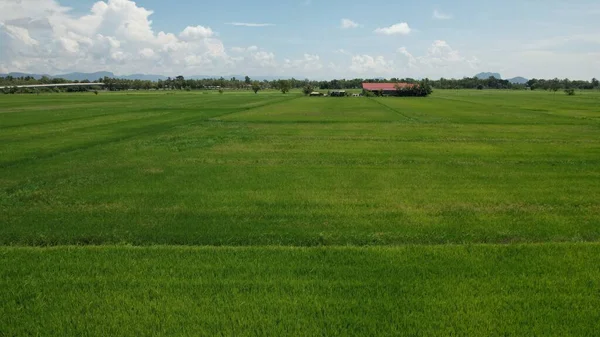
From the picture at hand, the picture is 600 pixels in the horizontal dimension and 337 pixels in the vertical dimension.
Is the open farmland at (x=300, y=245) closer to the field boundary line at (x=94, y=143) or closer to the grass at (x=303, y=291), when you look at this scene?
the grass at (x=303, y=291)

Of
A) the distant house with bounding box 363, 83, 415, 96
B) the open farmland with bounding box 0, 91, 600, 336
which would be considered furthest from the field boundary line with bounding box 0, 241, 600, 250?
the distant house with bounding box 363, 83, 415, 96

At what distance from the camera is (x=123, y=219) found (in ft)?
41.0

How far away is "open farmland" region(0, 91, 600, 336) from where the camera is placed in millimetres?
7160

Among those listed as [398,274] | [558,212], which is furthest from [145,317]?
[558,212]

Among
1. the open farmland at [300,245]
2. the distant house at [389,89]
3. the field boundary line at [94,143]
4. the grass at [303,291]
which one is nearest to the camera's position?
the grass at [303,291]

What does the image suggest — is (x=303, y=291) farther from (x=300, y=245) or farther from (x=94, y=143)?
(x=94, y=143)

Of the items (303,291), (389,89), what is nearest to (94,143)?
(303,291)

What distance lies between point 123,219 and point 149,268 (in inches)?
160

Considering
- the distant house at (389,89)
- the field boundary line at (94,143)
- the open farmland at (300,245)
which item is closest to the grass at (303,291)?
the open farmland at (300,245)

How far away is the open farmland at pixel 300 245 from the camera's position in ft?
23.5

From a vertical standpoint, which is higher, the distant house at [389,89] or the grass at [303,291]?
the distant house at [389,89]

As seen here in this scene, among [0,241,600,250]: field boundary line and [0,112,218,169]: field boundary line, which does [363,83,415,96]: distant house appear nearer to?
[0,112,218,169]: field boundary line

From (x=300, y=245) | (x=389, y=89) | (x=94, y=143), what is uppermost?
(x=389, y=89)

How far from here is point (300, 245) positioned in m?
10.5
